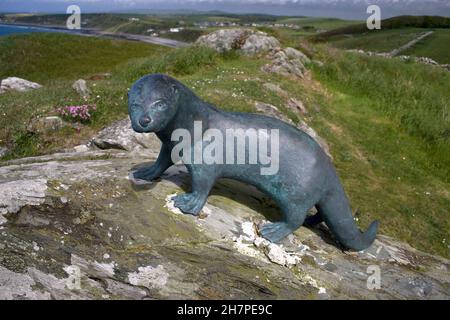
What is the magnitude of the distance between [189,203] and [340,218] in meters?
1.57


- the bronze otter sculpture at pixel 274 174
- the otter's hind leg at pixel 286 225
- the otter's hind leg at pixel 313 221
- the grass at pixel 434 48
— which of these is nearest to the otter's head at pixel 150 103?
the bronze otter sculpture at pixel 274 174

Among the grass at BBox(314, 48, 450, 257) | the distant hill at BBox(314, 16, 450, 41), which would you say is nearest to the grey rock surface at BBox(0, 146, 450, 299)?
the grass at BBox(314, 48, 450, 257)

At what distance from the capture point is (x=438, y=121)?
13.6m

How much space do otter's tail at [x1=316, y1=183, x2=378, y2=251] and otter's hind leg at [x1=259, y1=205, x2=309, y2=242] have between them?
1.00 feet

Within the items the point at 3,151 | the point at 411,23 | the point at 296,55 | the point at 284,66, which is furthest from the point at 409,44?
the point at 3,151

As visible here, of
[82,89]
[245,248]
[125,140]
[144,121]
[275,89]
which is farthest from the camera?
[275,89]

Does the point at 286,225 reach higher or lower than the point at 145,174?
lower

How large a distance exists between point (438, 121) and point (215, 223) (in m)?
12.2

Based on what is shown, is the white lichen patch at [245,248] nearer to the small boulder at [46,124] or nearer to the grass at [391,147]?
the grass at [391,147]

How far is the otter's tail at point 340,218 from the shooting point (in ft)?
13.7

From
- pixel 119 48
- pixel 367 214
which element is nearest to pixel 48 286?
pixel 367 214

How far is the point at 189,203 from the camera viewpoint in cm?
393

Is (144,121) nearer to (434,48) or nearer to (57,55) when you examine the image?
(57,55)
